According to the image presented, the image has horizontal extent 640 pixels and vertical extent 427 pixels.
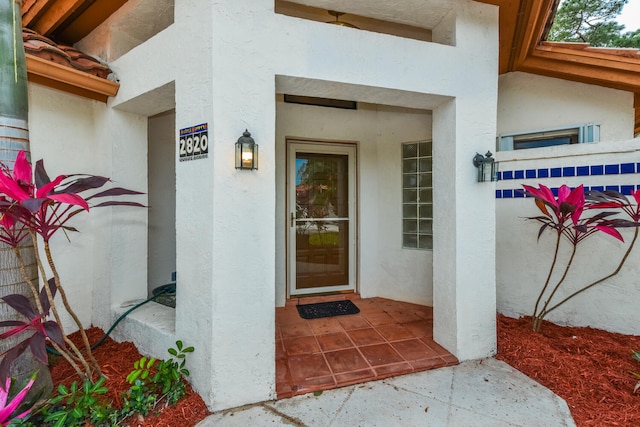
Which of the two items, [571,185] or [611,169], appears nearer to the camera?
[611,169]

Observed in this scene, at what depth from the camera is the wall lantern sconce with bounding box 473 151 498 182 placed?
126 inches

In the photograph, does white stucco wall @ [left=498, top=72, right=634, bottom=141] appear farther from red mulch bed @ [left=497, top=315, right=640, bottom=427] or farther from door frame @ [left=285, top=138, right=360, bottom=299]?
red mulch bed @ [left=497, top=315, right=640, bottom=427]

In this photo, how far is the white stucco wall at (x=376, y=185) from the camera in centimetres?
464

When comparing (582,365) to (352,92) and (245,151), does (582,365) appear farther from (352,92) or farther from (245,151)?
(245,151)

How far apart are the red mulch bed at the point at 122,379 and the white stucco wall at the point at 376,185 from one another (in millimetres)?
2060

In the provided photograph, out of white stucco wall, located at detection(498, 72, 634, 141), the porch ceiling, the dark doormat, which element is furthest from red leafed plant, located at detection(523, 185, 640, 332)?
the dark doormat

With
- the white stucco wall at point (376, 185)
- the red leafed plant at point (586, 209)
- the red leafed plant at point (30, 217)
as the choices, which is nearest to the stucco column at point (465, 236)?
the red leafed plant at point (586, 209)

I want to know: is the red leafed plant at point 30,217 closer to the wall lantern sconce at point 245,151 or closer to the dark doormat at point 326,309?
the wall lantern sconce at point 245,151

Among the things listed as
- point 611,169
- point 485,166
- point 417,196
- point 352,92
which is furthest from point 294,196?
point 611,169

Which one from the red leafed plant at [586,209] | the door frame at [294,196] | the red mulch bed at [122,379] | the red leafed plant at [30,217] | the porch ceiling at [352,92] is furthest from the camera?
the door frame at [294,196]

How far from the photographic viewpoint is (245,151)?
2.52 meters

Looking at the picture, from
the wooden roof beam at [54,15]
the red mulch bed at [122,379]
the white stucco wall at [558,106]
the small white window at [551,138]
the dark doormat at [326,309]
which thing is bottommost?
the red mulch bed at [122,379]

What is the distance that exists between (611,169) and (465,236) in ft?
6.73

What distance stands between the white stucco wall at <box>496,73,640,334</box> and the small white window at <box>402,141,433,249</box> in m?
0.96
